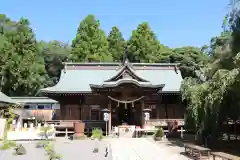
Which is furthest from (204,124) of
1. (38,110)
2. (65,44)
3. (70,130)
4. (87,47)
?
(65,44)

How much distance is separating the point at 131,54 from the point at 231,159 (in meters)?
44.5

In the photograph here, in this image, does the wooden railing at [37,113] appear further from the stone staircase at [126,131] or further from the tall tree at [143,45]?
the tall tree at [143,45]

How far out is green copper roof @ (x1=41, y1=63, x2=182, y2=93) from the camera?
28.2 metres

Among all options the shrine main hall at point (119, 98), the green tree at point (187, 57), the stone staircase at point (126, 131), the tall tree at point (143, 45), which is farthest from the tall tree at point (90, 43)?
the stone staircase at point (126, 131)

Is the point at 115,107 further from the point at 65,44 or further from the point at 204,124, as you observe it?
the point at 65,44

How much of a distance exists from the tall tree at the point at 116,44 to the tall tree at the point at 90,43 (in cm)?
442

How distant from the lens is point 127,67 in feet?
83.9

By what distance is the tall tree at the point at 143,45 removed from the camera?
52250 millimetres

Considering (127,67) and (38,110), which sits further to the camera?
(38,110)

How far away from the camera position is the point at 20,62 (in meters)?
42.3

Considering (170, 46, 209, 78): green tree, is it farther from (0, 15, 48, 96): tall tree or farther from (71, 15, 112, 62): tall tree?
(0, 15, 48, 96): tall tree

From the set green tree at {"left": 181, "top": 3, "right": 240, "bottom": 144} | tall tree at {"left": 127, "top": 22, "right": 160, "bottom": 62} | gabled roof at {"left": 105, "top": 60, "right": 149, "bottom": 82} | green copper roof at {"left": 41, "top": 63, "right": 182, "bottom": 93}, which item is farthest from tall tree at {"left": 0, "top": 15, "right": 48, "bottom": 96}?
green tree at {"left": 181, "top": 3, "right": 240, "bottom": 144}

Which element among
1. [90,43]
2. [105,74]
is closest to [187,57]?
[90,43]

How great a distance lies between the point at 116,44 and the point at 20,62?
20.0m
